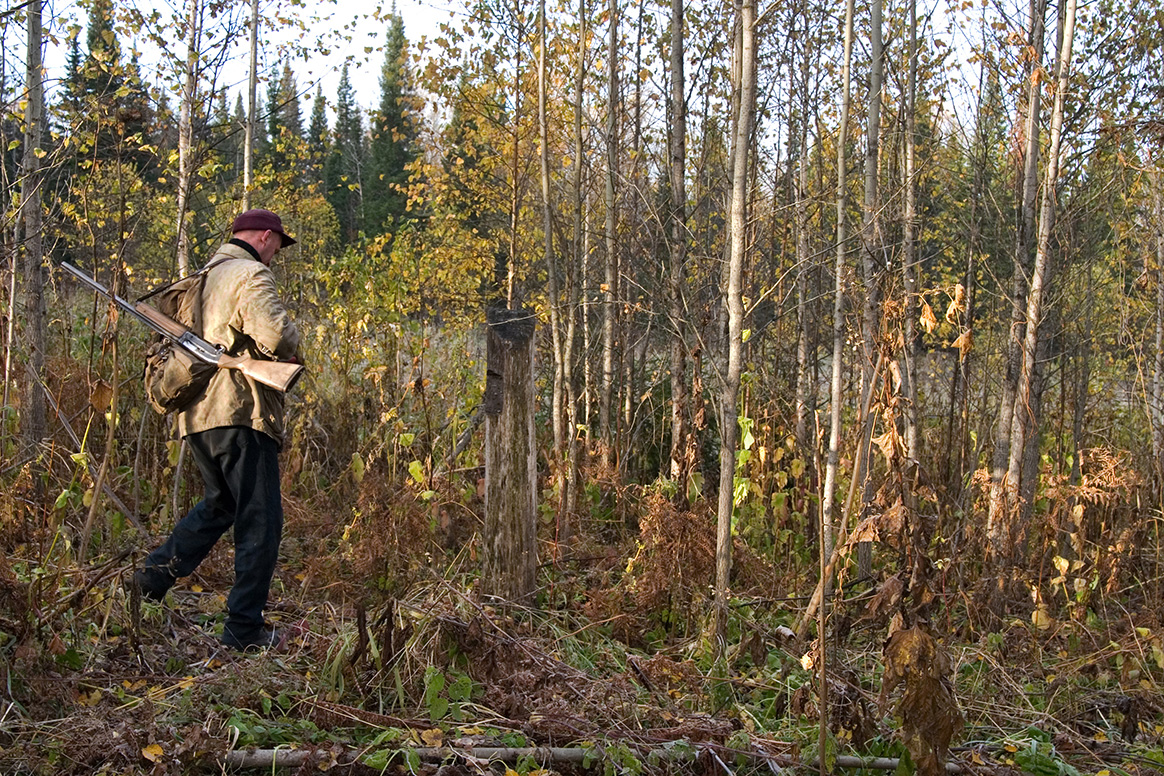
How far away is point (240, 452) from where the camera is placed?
3.85 meters

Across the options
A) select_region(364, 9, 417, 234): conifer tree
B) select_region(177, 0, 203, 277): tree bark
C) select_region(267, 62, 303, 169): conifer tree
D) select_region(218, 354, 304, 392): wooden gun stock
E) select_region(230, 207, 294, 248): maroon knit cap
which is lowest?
select_region(218, 354, 304, 392): wooden gun stock

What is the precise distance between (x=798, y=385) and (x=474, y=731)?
6012 millimetres

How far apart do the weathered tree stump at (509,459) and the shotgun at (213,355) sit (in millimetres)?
834

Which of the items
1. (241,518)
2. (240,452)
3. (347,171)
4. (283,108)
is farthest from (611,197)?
(347,171)

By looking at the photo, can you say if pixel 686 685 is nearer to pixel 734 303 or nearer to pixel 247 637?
pixel 734 303

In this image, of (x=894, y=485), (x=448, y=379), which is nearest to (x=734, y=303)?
(x=894, y=485)

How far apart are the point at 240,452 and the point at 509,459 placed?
3.68 ft

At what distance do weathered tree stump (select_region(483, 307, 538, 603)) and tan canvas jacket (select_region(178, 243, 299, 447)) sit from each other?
2.88 ft

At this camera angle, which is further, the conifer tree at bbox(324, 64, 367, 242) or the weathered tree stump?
the conifer tree at bbox(324, 64, 367, 242)

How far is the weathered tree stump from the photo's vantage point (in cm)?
402

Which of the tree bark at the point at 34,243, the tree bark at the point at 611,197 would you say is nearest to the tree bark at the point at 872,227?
the tree bark at the point at 611,197

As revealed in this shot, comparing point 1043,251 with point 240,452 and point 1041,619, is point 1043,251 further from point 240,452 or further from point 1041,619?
point 240,452

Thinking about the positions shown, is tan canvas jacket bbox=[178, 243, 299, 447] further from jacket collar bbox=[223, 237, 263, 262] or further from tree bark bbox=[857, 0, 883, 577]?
tree bark bbox=[857, 0, 883, 577]

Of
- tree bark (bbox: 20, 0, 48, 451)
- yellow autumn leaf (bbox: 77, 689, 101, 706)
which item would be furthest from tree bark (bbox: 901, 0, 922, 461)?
tree bark (bbox: 20, 0, 48, 451)
